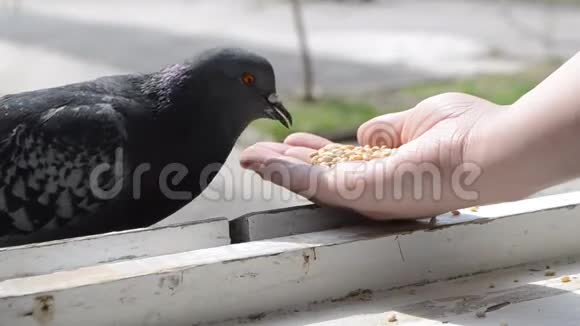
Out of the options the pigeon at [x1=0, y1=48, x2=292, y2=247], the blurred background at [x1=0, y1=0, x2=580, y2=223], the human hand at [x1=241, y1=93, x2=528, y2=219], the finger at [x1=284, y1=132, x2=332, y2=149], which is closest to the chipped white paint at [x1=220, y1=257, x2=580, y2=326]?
the human hand at [x1=241, y1=93, x2=528, y2=219]

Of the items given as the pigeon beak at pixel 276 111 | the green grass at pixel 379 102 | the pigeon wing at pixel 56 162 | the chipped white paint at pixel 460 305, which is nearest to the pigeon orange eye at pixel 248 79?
the pigeon beak at pixel 276 111

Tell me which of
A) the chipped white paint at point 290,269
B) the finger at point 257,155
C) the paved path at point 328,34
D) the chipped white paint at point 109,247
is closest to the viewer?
the chipped white paint at point 290,269

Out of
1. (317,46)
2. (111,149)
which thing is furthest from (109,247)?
(317,46)

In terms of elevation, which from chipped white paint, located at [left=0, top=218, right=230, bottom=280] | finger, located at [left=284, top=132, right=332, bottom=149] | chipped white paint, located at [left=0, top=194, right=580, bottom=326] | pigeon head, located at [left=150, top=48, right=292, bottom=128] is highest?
pigeon head, located at [left=150, top=48, right=292, bottom=128]

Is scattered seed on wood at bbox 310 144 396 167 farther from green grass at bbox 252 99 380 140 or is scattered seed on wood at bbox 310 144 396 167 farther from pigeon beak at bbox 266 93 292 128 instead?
green grass at bbox 252 99 380 140

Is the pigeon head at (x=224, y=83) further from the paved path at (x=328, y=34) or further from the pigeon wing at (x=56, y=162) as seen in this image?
the paved path at (x=328, y=34)

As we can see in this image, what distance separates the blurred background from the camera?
860cm

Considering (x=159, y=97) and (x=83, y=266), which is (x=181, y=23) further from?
(x=83, y=266)

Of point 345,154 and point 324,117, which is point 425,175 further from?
point 324,117

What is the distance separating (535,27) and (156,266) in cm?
1318

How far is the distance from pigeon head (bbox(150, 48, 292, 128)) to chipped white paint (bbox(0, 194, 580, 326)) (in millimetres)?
957

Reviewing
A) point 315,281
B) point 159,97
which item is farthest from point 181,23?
point 315,281

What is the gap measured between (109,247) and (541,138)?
3.05 ft

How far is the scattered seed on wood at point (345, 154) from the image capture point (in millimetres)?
2312
